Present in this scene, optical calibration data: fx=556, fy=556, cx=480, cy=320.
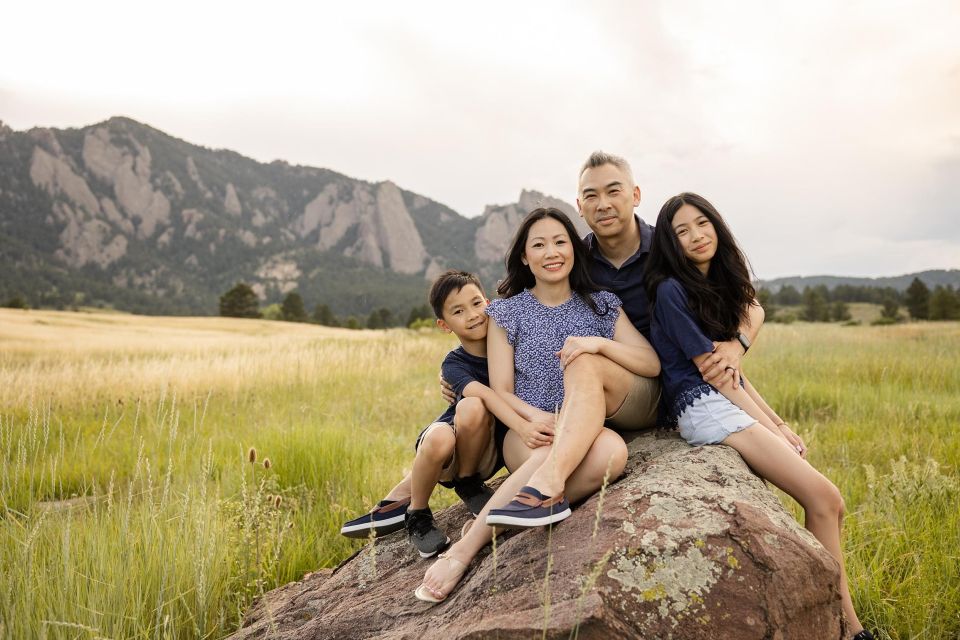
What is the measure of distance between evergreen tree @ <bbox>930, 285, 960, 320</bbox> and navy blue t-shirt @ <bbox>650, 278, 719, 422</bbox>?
6330 centimetres

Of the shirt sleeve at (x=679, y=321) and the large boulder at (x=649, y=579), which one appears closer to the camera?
the large boulder at (x=649, y=579)

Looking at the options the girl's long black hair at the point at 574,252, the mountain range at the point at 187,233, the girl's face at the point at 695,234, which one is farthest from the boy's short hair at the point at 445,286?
the mountain range at the point at 187,233

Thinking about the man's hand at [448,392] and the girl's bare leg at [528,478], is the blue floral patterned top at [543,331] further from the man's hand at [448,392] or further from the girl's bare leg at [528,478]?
the girl's bare leg at [528,478]

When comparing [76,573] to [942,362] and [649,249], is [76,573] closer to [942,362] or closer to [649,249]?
[649,249]

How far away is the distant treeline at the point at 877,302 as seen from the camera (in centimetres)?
5197

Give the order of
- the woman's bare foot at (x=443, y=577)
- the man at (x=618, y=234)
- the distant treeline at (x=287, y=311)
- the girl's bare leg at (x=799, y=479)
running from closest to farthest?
the woman's bare foot at (x=443, y=577), the girl's bare leg at (x=799, y=479), the man at (x=618, y=234), the distant treeline at (x=287, y=311)

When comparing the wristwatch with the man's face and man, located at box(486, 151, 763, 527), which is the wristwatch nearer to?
man, located at box(486, 151, 763, 527)

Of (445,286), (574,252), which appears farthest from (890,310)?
(445,286)

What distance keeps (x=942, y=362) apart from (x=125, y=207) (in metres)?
164

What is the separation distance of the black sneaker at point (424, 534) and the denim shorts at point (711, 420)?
4.46 ft

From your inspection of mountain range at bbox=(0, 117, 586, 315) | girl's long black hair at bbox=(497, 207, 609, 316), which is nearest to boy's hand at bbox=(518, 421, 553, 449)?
girl's long black hair at bbox=(497, 207, 609, 316)

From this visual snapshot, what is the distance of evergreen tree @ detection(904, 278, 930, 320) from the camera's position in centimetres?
5894

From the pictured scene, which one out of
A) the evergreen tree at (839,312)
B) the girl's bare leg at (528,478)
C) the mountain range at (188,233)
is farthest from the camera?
the mountain range at (188,233)

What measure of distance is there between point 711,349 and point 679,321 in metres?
0.22
